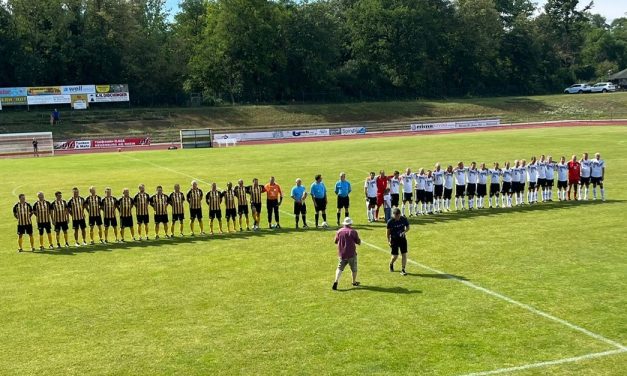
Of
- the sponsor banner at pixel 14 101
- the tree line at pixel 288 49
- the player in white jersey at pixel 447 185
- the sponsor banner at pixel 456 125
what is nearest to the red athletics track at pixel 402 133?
the sponsor banner at pixel 456 125

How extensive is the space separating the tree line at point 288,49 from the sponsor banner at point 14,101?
697 centimetres

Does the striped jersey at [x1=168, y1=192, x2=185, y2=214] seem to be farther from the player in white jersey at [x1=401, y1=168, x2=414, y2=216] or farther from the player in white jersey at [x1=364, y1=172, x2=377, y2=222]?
the player in white jersey at [x1=401, y1=168, x2=414, y2=216]

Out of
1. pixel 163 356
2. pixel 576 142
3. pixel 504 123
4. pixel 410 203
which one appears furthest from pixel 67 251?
pixel 504 123

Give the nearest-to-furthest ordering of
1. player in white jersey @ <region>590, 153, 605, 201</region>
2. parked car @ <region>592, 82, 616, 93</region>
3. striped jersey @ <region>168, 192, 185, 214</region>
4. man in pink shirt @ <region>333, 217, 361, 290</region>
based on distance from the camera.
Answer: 1. man in pink shirt @ <region>333, 217, 361, 290</region>
2. striped jersey @ <region>168, 192, 185, 214</region>
3. player in white jersey @ <region>590, 153, 605, 201</region>
4. parked car @ <region>592, 82, 616, 93</region>

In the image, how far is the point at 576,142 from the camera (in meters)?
48.0

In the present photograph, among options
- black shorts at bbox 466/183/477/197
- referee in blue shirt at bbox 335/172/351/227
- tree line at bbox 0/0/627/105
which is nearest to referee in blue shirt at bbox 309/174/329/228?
referee in blue shirt at bbox 335/172/351/227

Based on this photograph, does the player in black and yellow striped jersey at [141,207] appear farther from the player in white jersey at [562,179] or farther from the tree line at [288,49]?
the tree line at [288,49]

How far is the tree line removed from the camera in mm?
80125

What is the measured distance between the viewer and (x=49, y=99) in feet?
235

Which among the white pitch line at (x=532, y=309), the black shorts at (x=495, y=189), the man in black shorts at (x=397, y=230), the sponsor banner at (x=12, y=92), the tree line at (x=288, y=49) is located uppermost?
the tree line at (x=288, y=49)

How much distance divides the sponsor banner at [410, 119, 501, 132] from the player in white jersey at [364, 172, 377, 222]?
2005 inches

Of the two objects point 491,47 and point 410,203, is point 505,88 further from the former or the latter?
point 410,203

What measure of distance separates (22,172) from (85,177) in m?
6.55

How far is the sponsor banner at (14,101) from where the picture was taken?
70.5 meters
